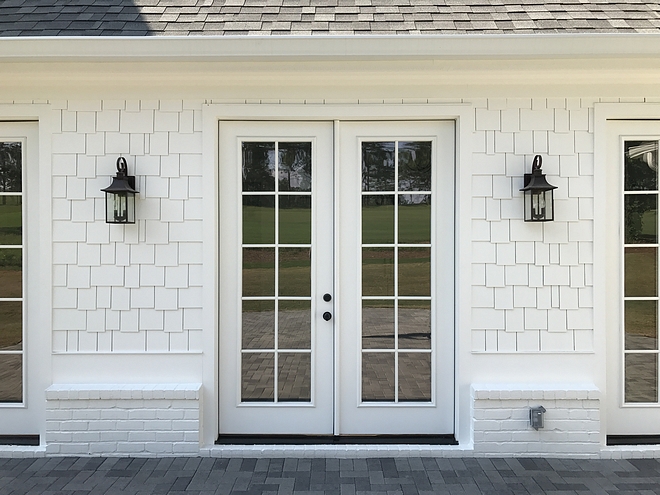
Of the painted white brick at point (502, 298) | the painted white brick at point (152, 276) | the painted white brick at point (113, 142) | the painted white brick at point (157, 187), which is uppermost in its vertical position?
the painted white brick at point (113, 142)

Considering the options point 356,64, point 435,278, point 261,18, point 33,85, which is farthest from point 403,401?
point 33,85

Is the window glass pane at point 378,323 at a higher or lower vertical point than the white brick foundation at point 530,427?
higher

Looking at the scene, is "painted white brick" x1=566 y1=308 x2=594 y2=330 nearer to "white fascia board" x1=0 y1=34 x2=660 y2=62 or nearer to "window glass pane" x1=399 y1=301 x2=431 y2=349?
"window glass pane" x1=399 y1=301 x2=431 y2=349

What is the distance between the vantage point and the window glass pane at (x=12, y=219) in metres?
3.37

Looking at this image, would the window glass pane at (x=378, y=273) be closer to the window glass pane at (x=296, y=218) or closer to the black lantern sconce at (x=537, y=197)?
the window glass pane at (x=296, y=218)

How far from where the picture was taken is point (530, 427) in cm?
318

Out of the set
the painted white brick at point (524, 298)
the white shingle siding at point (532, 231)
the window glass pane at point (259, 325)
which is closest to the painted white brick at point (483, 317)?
the white shingle siding at point (532, 231)

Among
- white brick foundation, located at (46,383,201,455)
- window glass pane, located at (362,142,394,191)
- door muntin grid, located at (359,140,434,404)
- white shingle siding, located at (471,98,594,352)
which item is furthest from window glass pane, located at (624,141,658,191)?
white brick foundation, located at (46,383,201,455)

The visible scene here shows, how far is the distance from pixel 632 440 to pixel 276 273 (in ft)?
8.76

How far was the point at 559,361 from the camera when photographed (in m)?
3.25

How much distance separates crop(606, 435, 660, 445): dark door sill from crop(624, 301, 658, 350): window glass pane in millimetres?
599

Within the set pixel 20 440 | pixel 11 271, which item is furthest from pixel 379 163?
pixel 20 440

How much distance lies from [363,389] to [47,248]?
2325 millimetres

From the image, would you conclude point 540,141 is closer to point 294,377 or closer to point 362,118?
point 362,118
